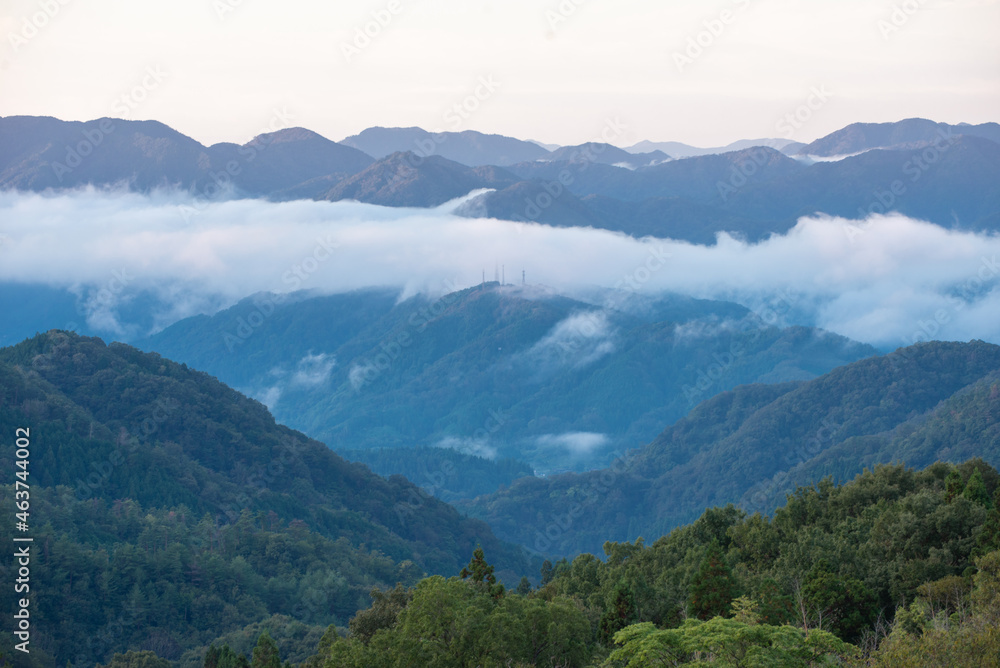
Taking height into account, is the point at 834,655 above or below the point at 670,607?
above

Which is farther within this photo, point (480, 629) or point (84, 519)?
point (84, 519)

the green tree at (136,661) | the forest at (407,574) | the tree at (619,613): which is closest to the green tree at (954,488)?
the forest at (407,574)

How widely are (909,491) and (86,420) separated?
451ft

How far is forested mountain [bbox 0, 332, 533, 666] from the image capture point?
11650 cm

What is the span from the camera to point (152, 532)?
13875 centimetres

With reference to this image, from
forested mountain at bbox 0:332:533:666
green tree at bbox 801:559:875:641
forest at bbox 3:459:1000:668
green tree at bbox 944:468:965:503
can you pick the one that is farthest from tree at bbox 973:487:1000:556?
forested mountain at bbox 0:332:533:666

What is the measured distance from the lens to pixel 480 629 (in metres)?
42.0

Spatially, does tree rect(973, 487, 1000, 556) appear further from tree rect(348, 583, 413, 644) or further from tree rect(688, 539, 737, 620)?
tree rect(348, 583, 413, 644)

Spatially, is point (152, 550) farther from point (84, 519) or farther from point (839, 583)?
point (839, 583)

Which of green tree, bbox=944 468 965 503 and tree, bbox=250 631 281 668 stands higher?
green tree, bbox=944 468 965 503

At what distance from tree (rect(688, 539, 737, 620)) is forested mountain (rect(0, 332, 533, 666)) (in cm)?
7066

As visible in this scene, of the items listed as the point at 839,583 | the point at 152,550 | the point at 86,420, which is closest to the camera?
the point at 839,583

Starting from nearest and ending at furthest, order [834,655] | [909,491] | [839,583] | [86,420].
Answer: [834,655] < [839,583] < [909,491] < [86,420]

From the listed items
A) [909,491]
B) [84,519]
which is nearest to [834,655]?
[909,491]
